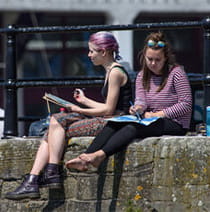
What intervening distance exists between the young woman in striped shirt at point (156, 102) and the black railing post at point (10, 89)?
827mm

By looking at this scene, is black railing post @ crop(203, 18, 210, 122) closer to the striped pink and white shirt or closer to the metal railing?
the metal railing

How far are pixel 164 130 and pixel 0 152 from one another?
3.61ft

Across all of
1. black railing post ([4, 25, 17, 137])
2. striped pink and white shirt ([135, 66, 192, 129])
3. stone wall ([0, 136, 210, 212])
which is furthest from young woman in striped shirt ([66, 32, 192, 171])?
black railing post ([4, 25, 17, 137])

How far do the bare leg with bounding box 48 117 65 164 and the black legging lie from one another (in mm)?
226

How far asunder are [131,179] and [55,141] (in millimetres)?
548

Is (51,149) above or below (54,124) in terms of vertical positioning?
below

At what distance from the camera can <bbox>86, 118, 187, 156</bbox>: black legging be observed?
4.42m

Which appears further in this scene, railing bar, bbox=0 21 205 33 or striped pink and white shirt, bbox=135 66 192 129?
railing bar, bbox=0 21 205 33

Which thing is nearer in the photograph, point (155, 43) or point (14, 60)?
point (155, 43)

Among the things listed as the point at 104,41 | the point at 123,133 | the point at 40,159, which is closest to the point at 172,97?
the point at 123,133

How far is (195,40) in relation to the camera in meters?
13.9

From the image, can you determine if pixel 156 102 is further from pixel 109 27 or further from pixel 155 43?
pixel 109 27

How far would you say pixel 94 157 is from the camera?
14.3 feet

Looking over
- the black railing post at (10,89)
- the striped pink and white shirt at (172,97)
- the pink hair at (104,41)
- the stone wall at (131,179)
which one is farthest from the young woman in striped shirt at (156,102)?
the black railing post at (10,89)
